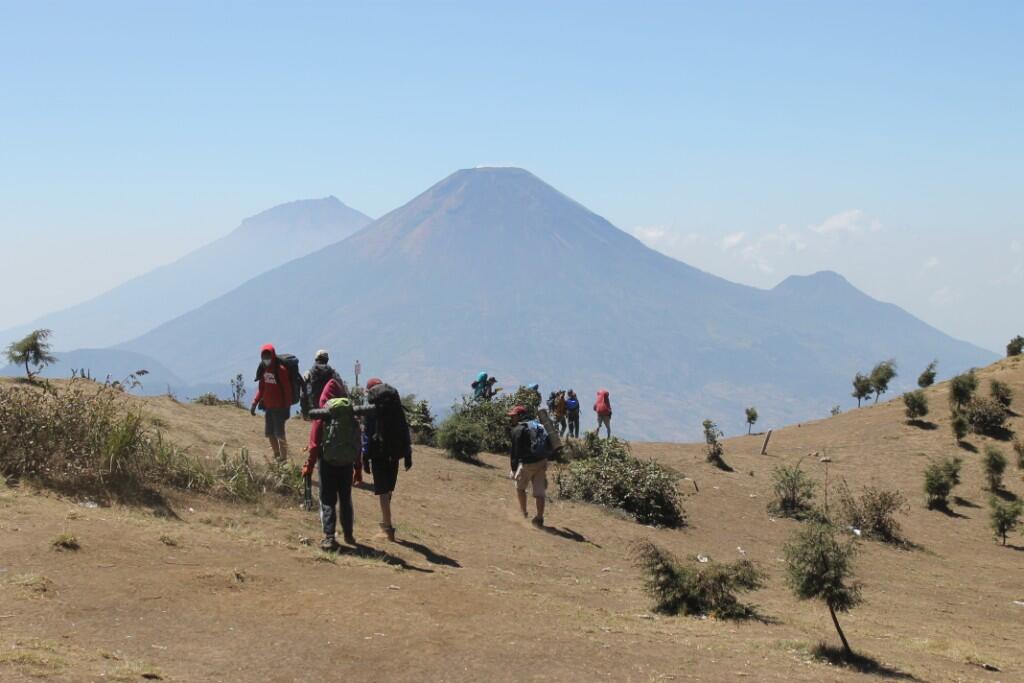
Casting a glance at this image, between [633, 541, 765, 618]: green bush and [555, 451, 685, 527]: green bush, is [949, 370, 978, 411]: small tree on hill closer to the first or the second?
[555, 451, 685, 527]: green bush

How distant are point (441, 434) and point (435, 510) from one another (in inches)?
234

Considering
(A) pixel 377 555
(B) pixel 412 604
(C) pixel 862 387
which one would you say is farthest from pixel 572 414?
(C) pixel 862 387

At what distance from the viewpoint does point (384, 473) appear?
12016 mm

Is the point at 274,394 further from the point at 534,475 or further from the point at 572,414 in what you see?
the point at 572,414

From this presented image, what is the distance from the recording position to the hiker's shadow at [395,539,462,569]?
12031 millimetres

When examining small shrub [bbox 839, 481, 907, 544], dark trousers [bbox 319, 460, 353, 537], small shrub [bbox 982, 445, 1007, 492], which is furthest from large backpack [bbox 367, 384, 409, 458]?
small shrub [bbox 982, 445, 1007, 492]

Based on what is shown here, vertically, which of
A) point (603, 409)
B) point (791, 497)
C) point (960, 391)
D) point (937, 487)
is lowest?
point (791, 497)

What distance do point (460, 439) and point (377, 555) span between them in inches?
372

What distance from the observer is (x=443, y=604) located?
9938 mm

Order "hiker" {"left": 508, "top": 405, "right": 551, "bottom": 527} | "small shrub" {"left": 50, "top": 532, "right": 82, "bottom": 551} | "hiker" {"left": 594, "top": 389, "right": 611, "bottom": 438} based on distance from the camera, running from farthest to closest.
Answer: "hiker" {"left": 594, "top": 389, "right": 611, "bottom": 438}, "hiker" {"left": 508, "top": 405, "right": 551, "bottom": 527}, "small shrub" {"left": 50, "top": 532, "right": 82, "bottom": 551}

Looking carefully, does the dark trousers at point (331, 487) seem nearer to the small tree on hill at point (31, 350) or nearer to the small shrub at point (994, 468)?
the small tree on hill at point (31, 350)

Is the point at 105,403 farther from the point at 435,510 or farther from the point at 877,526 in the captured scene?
the point at 877,526

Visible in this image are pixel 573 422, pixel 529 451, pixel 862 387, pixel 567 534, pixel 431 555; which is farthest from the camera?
pixel 862 387

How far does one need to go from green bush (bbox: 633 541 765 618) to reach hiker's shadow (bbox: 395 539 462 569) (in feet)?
7.86
